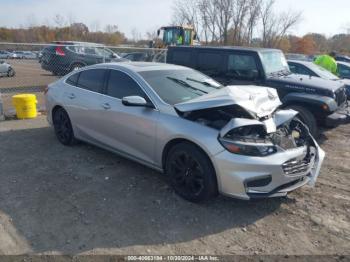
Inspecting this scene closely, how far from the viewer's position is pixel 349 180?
15.8 ft

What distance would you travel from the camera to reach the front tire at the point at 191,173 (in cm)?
360

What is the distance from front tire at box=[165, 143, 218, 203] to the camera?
360 centimetres

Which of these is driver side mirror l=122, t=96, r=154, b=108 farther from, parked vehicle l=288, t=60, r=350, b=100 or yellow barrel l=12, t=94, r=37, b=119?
parked vehicle l=288, t=60, r=350, b=100

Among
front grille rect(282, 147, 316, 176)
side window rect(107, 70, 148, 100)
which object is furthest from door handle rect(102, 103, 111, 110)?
front grille rect(282, 147, 316, 176)

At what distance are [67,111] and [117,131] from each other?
1444 millimetres

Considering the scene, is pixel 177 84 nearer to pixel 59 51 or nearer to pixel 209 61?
pixel 209 61

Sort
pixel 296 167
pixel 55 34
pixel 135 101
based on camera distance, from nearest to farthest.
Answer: pixel 296 167 < pixel 135 101 < pixel 55 34

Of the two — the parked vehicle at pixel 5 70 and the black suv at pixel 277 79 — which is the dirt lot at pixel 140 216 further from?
the parked vehicle at pixel 5 70

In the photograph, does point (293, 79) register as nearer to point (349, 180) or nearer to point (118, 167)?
point (349, 180)

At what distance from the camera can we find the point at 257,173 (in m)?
3.41

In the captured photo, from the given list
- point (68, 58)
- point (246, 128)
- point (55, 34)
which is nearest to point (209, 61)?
point (246, 128)

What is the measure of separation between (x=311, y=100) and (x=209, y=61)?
2496 mm

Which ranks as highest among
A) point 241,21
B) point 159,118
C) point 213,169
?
point 241,21

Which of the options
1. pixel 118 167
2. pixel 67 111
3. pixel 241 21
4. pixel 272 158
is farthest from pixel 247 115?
pixel 241 21
